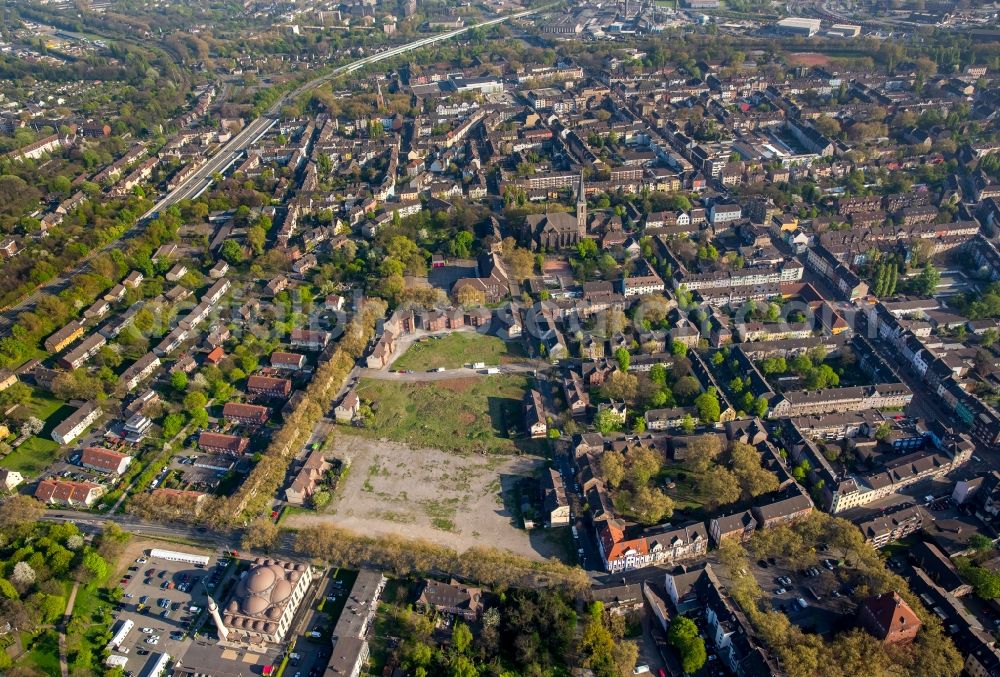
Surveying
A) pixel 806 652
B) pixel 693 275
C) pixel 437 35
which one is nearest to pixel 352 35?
pixel 437 35

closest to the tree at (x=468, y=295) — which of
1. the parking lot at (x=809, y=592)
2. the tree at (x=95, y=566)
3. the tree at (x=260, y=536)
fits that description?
the tree at (x=260, y=536)

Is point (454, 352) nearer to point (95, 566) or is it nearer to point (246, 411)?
point (246, 411)

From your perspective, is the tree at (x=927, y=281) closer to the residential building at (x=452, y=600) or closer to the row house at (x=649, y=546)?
the row house at (x=649, y=546)

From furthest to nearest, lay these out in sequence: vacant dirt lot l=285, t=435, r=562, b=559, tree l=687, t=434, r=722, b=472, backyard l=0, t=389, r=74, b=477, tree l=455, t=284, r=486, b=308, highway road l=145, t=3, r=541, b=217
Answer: highway road l=145, t=3, r=541, b=217 → tree l=455, t=284, r=486, b=308 → backyard l=0, t=389, r=74, b=477 → tree l=687, t=434, r=722, b=472 → vacant dirt lot l=285, t=435, r=562, b=559

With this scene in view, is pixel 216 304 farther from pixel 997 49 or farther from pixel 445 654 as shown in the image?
pixel 997 49

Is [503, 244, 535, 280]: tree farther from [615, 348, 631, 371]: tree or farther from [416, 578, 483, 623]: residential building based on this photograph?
[416, 578, 483, 623]: residential building

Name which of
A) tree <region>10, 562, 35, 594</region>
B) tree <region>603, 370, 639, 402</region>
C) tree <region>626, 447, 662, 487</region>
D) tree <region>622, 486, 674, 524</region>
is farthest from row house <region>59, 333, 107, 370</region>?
tree <region>622, 486, 674, 524</region>

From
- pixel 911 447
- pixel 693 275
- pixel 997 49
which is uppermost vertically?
pixel 997 49
